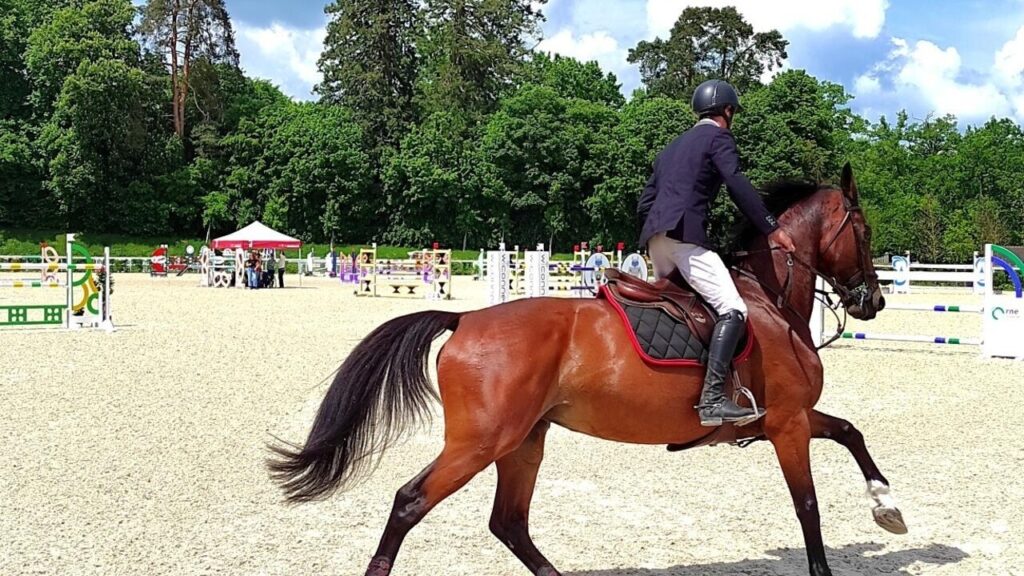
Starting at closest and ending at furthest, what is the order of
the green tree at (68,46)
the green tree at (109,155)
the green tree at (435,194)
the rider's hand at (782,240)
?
the rider's hand at (782,240) → the green tree at (109,155) → the green tree at (68,46) → the green tree at (435,194)

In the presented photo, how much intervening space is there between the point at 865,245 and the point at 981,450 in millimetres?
3897

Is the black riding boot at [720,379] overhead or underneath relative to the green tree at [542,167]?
underneath

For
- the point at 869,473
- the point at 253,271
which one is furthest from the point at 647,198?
the point at 253,271

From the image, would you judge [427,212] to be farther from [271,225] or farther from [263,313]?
[263,313]

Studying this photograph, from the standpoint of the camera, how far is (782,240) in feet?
16.2

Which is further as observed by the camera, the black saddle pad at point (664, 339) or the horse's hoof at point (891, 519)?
the horse's hoof at point (891, 519)

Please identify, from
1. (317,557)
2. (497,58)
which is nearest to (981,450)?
(317,557)

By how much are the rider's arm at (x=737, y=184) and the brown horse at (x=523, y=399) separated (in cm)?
39

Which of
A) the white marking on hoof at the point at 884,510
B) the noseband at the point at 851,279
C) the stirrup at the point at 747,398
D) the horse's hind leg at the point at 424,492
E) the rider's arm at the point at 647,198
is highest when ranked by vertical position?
the rider's arm at the point at 647,198

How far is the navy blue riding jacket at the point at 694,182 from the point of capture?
4508mm

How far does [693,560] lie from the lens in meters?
5.05

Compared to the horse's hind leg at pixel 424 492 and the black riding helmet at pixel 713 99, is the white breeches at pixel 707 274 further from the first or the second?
the horse's hind leg at pixel 424 492

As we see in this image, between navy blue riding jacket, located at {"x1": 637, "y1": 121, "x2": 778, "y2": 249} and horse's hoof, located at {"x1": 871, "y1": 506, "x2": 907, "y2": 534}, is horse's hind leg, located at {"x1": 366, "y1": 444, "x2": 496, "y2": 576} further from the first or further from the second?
horse's hoof, located at {"x1": 871, "y1": 506, "x2": 907, "y2": 534}

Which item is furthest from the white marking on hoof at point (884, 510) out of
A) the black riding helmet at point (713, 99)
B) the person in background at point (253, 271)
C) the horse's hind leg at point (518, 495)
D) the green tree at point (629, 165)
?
the green tree at point (629, 165)
